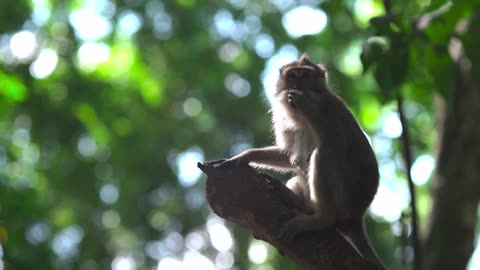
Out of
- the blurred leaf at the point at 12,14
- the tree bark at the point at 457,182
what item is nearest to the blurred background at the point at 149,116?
the blurred leaf at the point at 12,14

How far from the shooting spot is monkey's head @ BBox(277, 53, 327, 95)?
17.7 feet

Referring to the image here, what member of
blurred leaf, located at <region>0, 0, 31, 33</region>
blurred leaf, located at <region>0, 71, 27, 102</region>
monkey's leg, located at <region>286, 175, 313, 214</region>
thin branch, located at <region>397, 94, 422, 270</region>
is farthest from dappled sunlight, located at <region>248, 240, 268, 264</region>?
thin branch, located at <region>397, 94, 422, 270</region>

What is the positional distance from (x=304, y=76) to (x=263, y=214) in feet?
6.46

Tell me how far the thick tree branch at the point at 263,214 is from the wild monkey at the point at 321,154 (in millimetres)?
436

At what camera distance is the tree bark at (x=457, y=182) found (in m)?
5.53

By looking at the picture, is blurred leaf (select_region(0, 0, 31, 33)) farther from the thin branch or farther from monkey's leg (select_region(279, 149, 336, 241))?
the thin branch

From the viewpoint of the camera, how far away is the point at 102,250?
13.3 metres

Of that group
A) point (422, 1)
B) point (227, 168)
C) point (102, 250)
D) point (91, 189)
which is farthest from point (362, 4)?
point (227, 168)

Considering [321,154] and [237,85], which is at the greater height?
[321,154]

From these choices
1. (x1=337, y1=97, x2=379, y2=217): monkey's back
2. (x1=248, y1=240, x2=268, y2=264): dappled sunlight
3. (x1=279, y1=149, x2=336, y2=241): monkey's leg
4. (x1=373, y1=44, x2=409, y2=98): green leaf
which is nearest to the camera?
(x1=373, y1=44, x2=409, y2=98): green leaf

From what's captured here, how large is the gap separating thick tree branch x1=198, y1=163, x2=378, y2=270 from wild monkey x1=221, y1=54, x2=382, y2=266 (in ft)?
1.43

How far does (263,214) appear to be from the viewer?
145 inches

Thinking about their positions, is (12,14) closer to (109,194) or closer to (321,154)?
(109,194)

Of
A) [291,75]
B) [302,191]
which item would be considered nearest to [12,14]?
[291,75]
